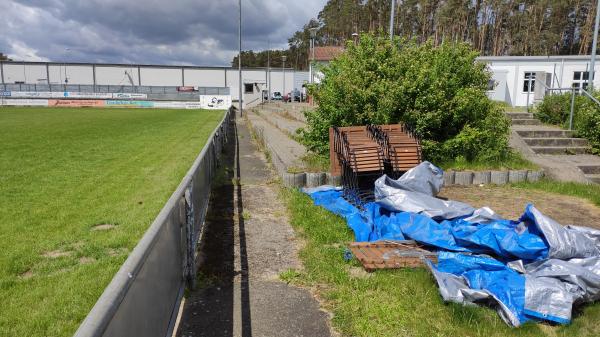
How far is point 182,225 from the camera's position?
3785 mm

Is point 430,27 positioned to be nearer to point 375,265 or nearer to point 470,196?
point 470,196

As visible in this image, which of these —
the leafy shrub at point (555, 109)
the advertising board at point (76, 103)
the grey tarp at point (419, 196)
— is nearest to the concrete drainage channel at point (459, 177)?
the grey tarp at point (419, 196)

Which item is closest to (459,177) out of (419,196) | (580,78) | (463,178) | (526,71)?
(463,178)

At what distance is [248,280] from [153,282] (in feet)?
5.96

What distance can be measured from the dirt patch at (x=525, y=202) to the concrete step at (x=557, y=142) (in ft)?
10.9

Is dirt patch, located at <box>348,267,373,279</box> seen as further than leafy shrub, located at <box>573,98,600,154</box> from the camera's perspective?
No

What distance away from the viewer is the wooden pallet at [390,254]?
14.3 ft

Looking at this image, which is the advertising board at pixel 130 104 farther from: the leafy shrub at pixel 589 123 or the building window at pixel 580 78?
the leafy shrub at pixel 589 123

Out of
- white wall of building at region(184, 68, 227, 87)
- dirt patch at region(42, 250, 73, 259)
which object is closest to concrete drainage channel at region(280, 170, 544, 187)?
dirt patch at region(42, 250, 73, 259)

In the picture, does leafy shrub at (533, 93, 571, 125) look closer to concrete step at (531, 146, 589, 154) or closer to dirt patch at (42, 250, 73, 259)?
concrete step at (531, 146, 589, 154)

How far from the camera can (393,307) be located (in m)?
3.62

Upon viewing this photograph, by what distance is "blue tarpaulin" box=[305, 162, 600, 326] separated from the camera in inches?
136

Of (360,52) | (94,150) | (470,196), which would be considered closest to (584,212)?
(470,196)

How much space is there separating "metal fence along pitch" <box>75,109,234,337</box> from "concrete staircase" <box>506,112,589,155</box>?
9.33 meters
